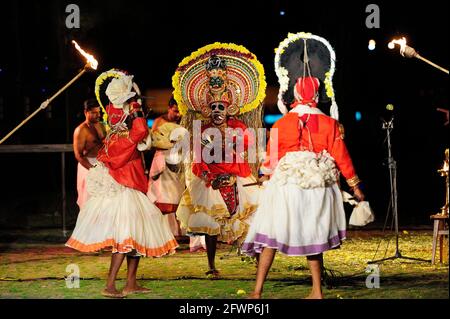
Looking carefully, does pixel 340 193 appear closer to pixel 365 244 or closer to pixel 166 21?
pixel 365 244

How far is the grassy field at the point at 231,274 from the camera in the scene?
8.81m

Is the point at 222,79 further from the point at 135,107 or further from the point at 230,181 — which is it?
the point at 135,107

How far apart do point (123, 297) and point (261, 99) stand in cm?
292

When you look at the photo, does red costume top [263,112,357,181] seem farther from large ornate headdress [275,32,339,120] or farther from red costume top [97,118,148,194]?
red costume top [97,118,148,194]

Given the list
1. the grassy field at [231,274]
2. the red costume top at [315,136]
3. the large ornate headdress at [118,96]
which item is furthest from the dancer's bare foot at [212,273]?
the red costume top at [315,136]

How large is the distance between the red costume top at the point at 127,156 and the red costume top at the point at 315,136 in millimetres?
1525

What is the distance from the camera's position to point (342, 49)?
63.6ft

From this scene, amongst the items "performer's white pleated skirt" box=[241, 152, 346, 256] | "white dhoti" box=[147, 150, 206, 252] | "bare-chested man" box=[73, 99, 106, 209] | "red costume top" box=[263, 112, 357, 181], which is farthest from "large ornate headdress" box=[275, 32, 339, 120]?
"white dhoti" box=[147, 150, 206, 252]

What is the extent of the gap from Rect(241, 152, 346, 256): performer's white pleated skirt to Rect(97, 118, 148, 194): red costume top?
1.56 m

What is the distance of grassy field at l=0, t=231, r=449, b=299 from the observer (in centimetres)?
881

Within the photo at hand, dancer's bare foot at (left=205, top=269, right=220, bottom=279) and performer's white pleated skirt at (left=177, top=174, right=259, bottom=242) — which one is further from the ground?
performer's white pleated skirt at (left=177, top=174, right=259, bottom=242)

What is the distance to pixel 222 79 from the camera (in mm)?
10031

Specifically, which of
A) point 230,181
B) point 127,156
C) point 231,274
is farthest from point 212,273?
point 127,156

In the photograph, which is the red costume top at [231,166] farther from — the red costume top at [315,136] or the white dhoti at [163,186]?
the white dhoti at [163,186]
